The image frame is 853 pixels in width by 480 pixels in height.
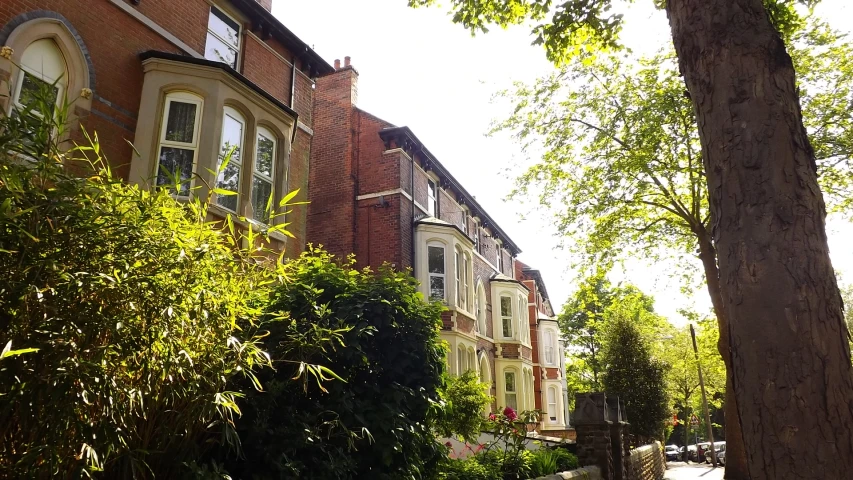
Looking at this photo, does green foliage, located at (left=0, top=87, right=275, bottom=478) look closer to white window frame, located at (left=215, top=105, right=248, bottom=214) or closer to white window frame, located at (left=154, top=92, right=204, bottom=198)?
white window frame, located at (left=154, top=92, right=204, bottom=198)

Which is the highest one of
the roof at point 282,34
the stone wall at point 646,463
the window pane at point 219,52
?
the roof at point 282,34

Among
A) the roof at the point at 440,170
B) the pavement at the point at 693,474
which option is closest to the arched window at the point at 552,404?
the pavement at the point at 693,474

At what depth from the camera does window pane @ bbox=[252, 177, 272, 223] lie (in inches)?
408

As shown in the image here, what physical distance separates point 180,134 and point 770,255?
345 inches

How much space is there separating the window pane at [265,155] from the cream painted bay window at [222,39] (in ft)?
5.19

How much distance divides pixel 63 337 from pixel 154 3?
8224 millimetres

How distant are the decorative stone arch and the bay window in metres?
12.3

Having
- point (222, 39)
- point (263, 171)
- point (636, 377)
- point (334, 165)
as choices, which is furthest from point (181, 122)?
point (636, 377)

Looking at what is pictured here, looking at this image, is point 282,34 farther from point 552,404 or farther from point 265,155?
point 552,404

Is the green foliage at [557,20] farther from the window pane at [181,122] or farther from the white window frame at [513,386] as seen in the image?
the white window frame at [513,386]

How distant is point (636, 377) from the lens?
21312 mm

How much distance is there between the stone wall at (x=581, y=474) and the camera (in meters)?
7.74

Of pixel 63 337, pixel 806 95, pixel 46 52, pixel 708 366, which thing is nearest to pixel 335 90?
pixel 46 52

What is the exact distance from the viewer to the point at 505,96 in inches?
744
